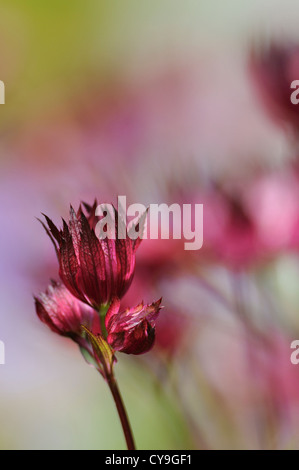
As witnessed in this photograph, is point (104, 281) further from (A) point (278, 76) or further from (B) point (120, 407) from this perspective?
(A) point (278, 76)

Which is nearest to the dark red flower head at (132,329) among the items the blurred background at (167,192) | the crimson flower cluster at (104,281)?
the crimson flower cluster at (104,281)

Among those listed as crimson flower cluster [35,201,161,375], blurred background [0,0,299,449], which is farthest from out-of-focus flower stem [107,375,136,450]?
blurred background [0,0,299,449]

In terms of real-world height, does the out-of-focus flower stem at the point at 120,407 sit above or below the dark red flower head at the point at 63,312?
below

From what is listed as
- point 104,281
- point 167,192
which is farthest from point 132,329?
point 167,192

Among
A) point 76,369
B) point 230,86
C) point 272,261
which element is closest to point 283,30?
point 230,86

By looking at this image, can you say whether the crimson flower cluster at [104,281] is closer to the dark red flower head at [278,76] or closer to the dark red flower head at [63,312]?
the dark red flower head at [63,312]

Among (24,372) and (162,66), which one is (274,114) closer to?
(162,66)

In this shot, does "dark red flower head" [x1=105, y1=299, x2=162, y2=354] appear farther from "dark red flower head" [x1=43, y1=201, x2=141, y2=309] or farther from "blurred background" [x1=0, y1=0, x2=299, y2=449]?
"blurred background" [x1=0, y1=0, x2=299, y2=449]
